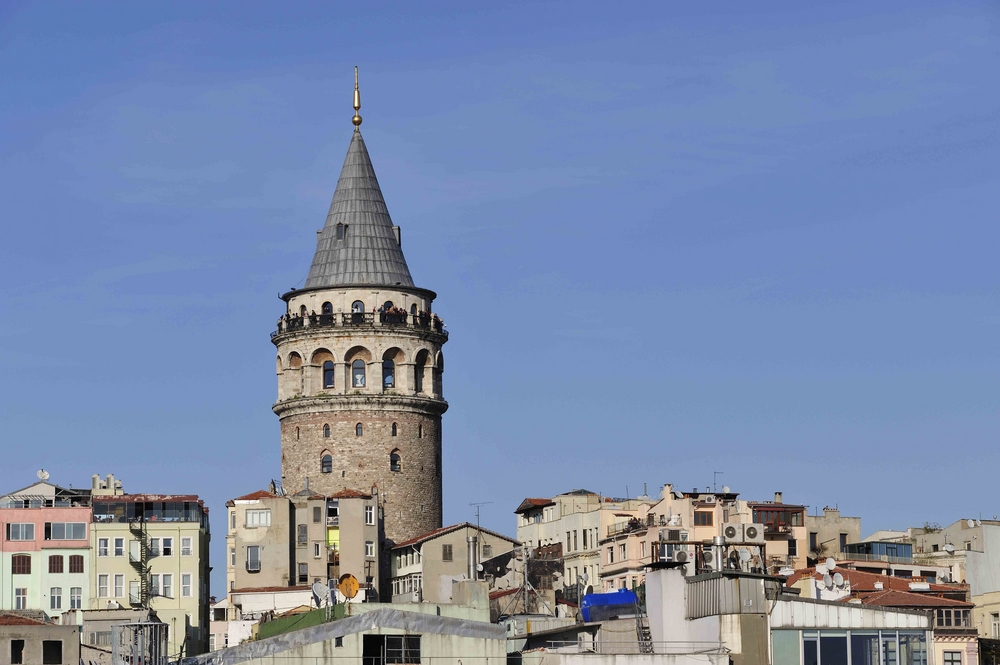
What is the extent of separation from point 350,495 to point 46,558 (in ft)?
51.1

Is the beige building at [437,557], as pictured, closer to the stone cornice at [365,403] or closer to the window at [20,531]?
the stone cornice at [365,403]

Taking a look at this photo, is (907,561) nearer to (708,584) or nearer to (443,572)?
(443,572)

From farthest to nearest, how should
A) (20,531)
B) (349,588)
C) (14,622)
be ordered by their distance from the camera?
(20,531) → (14,622) → (349,588)

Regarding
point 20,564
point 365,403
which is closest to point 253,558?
point 20,564

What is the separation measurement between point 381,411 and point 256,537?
11098 millimetres

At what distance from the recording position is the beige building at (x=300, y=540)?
113 metres

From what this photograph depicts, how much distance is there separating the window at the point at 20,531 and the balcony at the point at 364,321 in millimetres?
19812

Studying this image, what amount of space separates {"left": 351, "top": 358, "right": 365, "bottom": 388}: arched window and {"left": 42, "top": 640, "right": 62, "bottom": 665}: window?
43989 millimetres

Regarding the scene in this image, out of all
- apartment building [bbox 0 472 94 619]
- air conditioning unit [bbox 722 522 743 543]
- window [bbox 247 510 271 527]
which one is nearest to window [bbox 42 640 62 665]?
apartment building [bbox 0 472 94 619]

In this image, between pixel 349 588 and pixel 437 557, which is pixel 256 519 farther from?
pixel 349 588

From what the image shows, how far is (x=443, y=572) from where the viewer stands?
4560 inches

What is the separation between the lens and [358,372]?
123 m

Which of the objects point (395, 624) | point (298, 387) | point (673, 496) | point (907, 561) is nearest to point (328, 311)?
point (298, 387)

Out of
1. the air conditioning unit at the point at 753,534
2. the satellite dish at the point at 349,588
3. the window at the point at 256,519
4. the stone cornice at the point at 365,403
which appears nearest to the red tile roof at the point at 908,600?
the air conditioning unit at the point at 753,534
